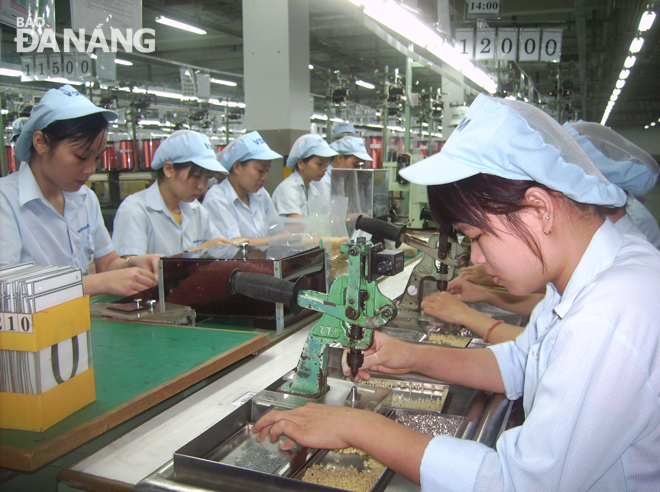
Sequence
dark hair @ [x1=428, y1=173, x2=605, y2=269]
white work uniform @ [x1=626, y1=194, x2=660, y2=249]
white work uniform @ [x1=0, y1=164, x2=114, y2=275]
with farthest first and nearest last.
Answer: white work uniform @ [x1=626, y1=194, x2=660, y2=249]
white work uniform @ [x1=0, y1=164, x2=114, y2=275]
dark hair @ [x1=428, y1=173, x2=605, y2=269]

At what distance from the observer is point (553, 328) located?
2.94 feet

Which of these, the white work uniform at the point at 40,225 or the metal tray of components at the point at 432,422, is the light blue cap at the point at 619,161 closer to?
the metal tray of components at the point at 432,422

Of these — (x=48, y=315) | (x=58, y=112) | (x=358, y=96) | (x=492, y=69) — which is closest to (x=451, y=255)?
(x=48, y=315)

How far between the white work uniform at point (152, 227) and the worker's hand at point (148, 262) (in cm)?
26

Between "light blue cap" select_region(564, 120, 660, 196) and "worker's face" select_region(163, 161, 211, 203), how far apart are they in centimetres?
190

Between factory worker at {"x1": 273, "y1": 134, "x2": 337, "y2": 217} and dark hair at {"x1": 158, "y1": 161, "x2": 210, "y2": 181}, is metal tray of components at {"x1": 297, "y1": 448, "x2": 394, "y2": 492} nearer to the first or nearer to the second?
dark hair at {"x1": 158, "y1": 161, "x2": 210, "y2": 181}

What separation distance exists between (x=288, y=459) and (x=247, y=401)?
9.1 inches

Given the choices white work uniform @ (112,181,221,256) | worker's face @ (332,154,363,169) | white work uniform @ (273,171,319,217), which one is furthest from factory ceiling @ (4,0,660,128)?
white work uniform @ (112,181,221,256)

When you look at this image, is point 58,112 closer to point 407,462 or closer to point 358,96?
point 407,462

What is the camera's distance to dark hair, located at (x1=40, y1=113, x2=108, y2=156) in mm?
1938

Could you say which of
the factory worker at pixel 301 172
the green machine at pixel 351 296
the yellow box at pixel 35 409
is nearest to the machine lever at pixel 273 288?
the green machine at pixel 351 296

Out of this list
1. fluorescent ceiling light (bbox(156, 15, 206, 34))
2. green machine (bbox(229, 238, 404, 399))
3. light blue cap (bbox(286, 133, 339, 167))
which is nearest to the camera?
green machine (bbox(229, 238, 404, 399))

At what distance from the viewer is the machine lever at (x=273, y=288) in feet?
3.57

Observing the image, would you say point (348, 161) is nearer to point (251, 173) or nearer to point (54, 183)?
point (251, 173)
